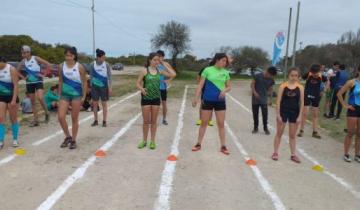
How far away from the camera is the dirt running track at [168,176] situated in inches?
194

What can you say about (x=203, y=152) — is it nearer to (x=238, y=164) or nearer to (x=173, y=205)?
(x=238, y=164)

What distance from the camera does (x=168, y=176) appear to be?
5914 mm

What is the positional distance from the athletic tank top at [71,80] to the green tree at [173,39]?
51.7 meters

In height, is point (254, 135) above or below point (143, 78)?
below

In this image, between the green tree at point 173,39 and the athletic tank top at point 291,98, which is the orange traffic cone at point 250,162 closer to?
the athletic tank top at point 291,98

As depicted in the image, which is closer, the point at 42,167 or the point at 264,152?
the point at 42,167

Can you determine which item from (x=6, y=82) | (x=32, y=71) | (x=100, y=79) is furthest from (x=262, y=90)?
(x=6, y=82)

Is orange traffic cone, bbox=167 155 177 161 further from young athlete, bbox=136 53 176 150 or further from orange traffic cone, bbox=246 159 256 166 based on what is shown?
orange traffic cone, bbox=246 159 256 166

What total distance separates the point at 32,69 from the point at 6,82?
2122 millimetres

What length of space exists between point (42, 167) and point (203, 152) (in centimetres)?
303

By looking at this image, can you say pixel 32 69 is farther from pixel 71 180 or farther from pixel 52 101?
pixel 71 180

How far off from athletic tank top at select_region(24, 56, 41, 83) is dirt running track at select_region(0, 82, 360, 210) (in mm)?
1370

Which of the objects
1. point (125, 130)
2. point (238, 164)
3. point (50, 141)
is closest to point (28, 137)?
point (50, 141)

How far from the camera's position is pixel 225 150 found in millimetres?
7586
